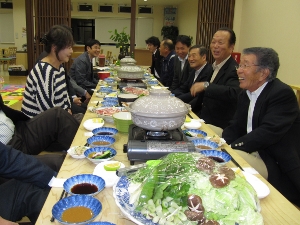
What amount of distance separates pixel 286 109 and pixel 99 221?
4.99 feet

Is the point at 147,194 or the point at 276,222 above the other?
the point at 147,194

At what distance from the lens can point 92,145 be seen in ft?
4.99

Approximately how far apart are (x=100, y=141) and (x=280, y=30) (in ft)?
15.0

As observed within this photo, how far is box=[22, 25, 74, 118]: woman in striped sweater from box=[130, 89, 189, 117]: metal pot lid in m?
1.43

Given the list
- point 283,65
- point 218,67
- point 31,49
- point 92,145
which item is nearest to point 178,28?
point 31,49

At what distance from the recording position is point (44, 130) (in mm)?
2285

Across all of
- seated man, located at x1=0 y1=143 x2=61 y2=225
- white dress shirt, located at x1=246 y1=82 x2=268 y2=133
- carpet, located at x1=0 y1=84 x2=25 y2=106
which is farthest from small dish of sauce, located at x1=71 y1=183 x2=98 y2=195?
carpet, located at x1=0 y1=84 x2=25 y2=106

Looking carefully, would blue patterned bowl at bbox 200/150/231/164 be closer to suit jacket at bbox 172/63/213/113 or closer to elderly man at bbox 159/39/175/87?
suit jacket at bbox 172/63/213/113

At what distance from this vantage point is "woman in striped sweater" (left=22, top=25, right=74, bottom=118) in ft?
8.32

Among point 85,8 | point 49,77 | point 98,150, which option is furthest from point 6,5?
point 98,150

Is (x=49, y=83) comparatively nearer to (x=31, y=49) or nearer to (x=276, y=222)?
(x=276, y=222)

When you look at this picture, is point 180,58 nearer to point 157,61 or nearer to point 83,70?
point 157,61

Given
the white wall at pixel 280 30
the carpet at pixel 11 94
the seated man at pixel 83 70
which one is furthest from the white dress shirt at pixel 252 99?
the carpet at pixel 11 94

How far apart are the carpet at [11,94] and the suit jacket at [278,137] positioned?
16.6ft
